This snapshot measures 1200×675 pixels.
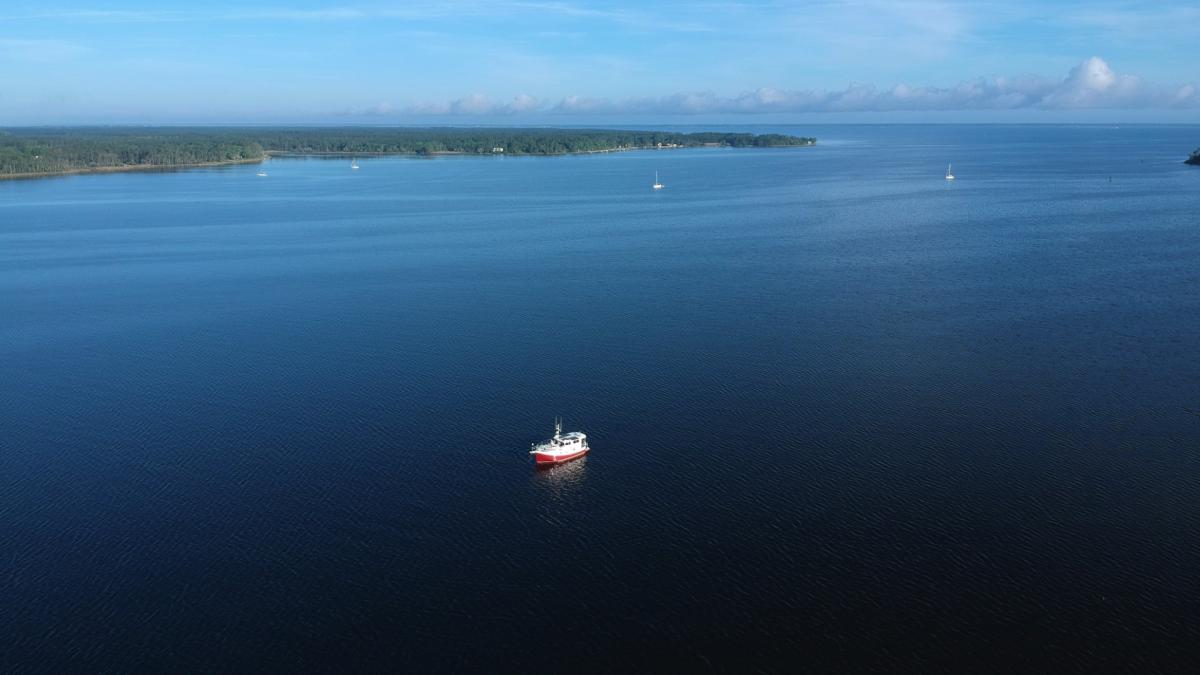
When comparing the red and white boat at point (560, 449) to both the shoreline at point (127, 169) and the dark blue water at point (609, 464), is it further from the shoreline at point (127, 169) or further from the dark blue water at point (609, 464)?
the shoreline at point (127, 169)

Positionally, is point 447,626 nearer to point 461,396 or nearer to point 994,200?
point 461,396

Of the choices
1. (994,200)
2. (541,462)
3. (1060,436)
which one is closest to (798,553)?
(541,462)

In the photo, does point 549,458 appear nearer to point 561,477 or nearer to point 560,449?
point 560,449

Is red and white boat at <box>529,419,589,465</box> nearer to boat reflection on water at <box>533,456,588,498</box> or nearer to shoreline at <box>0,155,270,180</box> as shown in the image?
boat reflection on water at <box>533,456,588,498</box>

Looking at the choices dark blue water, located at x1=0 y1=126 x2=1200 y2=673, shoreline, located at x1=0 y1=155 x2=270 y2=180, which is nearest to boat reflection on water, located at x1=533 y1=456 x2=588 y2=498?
dark blue water, located at x1=0 y1=126 x2=1200 y2=673

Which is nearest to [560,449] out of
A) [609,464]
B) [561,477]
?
[561,477]

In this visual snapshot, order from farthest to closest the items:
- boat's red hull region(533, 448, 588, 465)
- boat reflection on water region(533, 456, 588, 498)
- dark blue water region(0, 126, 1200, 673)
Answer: boat's red hull region(533, 448, 588, 465)
boat reflection on water region(533, 456, 588, 498)
dark blue water region(0, 126, 1200, 673)
